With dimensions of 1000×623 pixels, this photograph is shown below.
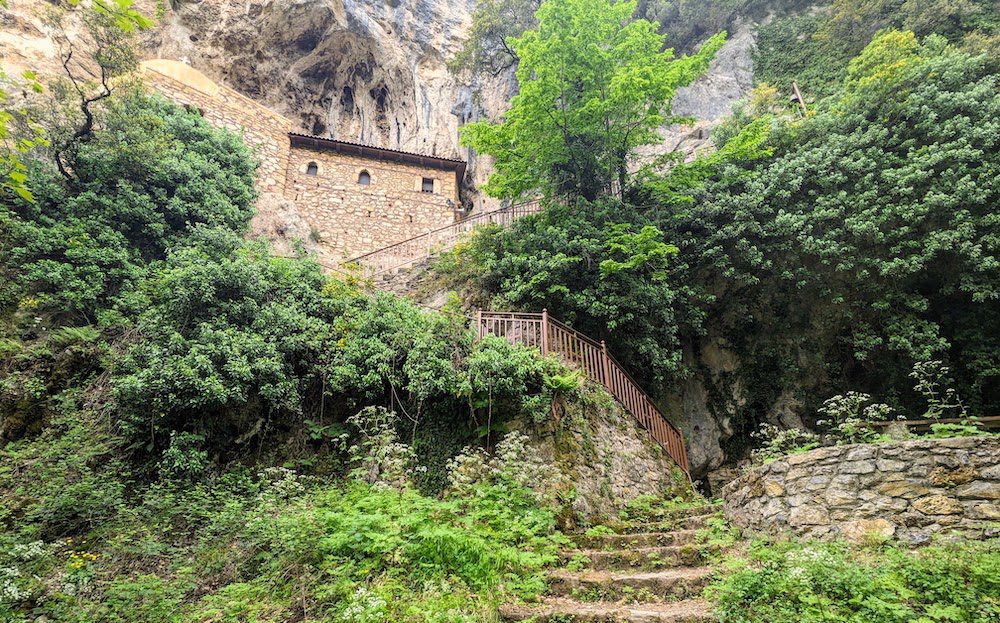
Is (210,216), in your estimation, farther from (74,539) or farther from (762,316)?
(762,316)

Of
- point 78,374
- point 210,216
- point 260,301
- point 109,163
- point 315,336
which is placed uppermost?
point 109,163

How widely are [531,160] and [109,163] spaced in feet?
27.9

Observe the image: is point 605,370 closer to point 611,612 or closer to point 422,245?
point 611,612

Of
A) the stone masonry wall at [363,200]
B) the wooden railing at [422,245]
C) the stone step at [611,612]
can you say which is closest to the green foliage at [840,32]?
the wooden railing at [422,245]

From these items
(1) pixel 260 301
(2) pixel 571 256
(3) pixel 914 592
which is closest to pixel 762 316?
(2) pixel 571 256

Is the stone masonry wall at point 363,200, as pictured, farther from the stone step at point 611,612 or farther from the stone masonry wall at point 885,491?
the stone masonry wall at point 885,491

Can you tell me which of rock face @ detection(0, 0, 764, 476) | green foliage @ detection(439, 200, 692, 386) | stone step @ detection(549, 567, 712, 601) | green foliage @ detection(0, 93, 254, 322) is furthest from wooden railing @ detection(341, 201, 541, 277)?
stone step @ detection(549, 567, 712, 601)

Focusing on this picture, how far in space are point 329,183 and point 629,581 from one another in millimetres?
16100

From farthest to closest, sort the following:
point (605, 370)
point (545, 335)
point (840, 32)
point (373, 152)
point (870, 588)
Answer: point (373, 152) < point (840, 32) < point (605, 370) < point (545, 335) < point (870, 588)

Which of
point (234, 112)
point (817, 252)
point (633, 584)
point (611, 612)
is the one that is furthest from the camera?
point (234, 112)

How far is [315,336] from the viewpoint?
294 inches

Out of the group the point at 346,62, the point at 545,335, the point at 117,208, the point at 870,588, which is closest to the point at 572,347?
the point at 545,335

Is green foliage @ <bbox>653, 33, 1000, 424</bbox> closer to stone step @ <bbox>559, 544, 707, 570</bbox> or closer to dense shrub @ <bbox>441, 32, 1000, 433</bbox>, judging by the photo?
dense shrub @ <bbox>441, 32, 1000, 433</bbox>

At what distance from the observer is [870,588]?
336 cm
